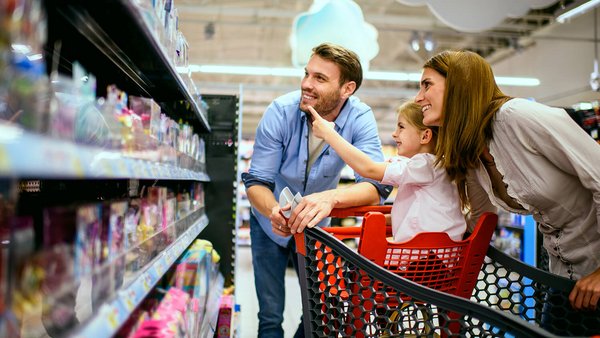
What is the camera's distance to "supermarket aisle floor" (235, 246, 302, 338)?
12.8 ft

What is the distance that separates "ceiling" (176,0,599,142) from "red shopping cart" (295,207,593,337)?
302 inches

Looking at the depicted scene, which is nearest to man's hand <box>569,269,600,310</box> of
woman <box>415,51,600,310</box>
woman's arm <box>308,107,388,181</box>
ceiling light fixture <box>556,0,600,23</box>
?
woman <box>415,51,600,310</box>

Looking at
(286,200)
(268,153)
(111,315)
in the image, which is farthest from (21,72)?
(268,153)

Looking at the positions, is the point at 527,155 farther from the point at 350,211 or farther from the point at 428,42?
the point at 428,42

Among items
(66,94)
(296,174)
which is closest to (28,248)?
(66,94)

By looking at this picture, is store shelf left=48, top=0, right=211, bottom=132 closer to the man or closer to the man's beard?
the man

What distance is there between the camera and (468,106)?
1.48 m

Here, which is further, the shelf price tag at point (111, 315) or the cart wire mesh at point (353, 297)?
the cart wire mesh at point (353, 297)

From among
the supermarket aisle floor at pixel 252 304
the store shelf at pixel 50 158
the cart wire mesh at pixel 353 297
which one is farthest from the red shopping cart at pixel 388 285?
the supermarket aisle floor at pixel 252 304

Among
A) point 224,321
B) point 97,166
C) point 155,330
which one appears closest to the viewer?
point 97,166

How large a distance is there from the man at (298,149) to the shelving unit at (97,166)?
31cm

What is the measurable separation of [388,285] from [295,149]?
1178mm

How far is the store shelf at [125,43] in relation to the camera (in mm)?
1046

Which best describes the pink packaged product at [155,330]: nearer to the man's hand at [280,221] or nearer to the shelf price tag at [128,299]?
the shelf price tag at [128,299]
